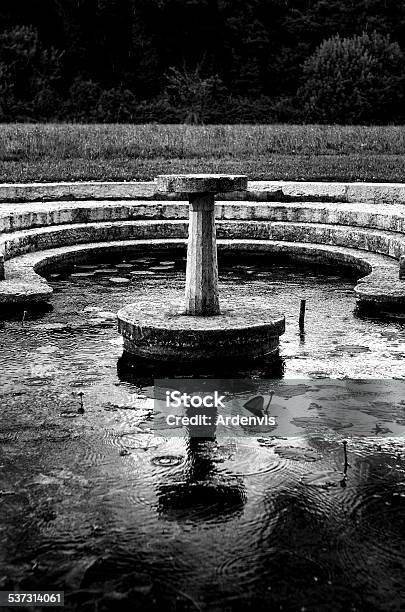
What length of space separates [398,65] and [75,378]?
36.0 meters

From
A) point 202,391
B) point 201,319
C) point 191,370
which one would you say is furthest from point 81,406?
point 201,319

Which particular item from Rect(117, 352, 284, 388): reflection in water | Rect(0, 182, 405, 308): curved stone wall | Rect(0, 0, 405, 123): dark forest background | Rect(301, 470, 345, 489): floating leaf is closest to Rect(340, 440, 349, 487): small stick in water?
Rect(301, 470, 345, 489): floating leaf

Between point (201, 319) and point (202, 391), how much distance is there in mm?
922

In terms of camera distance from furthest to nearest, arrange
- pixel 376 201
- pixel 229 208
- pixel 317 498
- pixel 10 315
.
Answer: pixel 376 201 < pixel 229 208 < pixel 10 315 < pixel 317 498

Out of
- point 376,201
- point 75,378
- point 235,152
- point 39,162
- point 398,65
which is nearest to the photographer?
point 75,378

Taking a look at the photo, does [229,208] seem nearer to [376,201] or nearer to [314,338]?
[376,201]

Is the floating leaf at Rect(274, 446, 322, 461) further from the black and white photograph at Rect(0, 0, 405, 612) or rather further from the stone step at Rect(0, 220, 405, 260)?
the stone step at Rect(0, 220, 405, 260)

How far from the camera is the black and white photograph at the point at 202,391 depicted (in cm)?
332

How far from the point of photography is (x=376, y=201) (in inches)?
503

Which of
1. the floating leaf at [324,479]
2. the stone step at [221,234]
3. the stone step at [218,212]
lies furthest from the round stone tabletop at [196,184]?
the stone step at [218,212]

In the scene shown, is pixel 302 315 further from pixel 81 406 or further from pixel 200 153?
pixel 200 153

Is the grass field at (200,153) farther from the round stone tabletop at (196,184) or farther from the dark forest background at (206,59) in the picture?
the dark forest background at (206,59)

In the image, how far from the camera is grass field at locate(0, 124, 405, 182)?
49.7 feet

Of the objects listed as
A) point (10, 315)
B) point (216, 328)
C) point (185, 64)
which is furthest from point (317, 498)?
point (185, 64)
